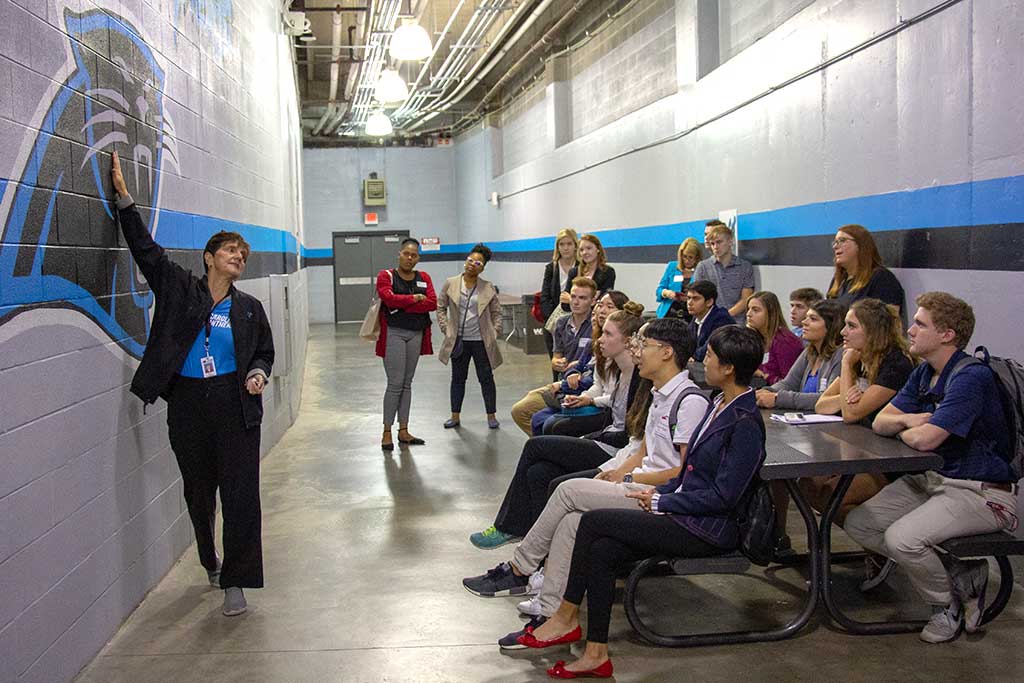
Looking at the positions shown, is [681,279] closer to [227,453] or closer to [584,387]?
[584,387]

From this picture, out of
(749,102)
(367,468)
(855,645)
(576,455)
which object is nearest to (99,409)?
(576,455)

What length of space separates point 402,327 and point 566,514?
13.1ft

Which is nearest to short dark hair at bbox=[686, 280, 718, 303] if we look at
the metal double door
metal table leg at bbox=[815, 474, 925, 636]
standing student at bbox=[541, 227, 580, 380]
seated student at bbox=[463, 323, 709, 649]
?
standing student at bbox=[541, 227, 580, 380]

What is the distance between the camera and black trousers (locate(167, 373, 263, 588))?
3.92 meters

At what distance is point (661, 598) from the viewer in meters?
4.06

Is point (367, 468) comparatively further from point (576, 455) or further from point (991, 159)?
point (991, 159)

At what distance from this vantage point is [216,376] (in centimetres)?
392

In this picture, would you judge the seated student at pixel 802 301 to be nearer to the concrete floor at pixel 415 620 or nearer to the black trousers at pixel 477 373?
the concrete floor at pixel 415 620

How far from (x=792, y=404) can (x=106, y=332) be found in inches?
111

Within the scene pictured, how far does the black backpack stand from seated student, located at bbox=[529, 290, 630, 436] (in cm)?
180

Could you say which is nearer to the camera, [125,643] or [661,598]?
[125,643]

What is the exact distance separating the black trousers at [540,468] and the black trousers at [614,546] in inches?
35.4

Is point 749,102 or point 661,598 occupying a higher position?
point 749,102

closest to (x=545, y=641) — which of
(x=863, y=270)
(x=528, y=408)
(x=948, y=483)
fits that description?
(x=948, y=483)
